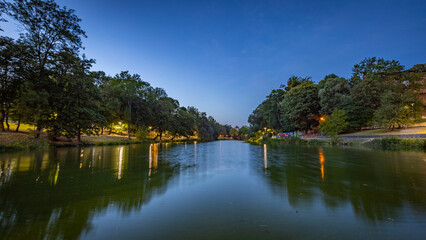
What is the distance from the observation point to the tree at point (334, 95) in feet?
104

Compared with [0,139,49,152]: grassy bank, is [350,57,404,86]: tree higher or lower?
higher

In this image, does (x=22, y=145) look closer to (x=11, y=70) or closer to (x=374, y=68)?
(x=11, y=70)

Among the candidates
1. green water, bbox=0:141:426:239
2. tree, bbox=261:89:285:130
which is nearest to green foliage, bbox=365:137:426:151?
green water, bbox=0:141:426:239

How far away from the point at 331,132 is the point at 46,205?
3009cm

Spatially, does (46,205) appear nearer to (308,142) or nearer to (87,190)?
(87,190)

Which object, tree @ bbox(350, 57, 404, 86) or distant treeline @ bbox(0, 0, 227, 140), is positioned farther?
tree @ bbox(350, 57, 404, 86)

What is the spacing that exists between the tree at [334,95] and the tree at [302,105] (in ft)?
7.49

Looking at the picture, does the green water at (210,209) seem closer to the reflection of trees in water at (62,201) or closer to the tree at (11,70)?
the reflection of trees in water at (62,201)

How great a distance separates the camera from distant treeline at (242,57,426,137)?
880 inches

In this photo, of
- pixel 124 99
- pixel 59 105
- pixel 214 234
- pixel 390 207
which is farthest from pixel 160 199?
pixel 124 99

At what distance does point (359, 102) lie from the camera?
29.7 meters

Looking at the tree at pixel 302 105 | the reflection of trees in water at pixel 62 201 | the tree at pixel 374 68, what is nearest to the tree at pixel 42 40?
the reflection of trees in water at pixel 62 201

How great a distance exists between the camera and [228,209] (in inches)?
113

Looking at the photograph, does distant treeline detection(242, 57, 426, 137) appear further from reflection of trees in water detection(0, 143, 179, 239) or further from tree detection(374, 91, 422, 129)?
reflection of trees in water detection(0, 143, 179, 239)
